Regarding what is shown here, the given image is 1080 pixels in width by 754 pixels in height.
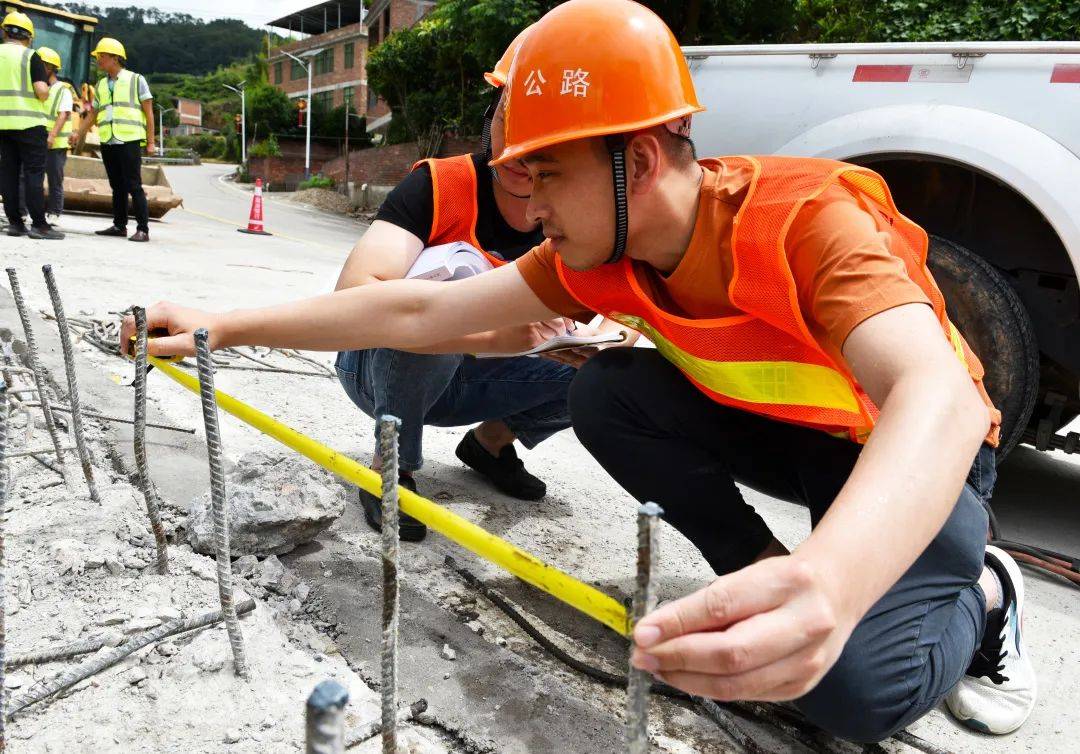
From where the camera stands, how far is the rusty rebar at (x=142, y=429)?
1914 millimetres

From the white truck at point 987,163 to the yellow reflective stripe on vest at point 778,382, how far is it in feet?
5.49

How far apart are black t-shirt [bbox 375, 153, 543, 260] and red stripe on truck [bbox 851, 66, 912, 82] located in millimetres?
1488

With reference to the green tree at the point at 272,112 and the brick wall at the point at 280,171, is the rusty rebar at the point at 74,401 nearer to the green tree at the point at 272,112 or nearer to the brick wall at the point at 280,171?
the brick wall at the point at 280,171

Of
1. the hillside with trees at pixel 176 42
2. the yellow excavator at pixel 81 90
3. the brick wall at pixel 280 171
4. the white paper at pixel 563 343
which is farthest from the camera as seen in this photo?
the hillside with trees at pixel 176 42

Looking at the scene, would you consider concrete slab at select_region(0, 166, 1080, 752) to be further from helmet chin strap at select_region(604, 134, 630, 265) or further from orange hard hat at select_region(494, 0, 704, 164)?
orange hard hat at select_region(494, 0, 704, 164)

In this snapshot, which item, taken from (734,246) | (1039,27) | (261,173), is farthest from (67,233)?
(261,173)

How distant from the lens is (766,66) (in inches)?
139

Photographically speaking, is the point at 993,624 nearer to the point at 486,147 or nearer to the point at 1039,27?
the point at 486,147

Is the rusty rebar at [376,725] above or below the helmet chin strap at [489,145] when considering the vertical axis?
below

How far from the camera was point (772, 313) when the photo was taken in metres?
1.56

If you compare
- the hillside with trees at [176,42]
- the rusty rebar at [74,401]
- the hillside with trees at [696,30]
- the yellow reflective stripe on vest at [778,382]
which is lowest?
the rusty rebar at [74,401]

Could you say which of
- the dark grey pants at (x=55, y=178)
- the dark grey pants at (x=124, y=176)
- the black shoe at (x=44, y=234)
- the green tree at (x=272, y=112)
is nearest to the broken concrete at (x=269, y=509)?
the black shoe at (x=44, y=234)

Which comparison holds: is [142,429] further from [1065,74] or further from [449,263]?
[1065,74]

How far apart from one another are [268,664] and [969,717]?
157 centimetres
